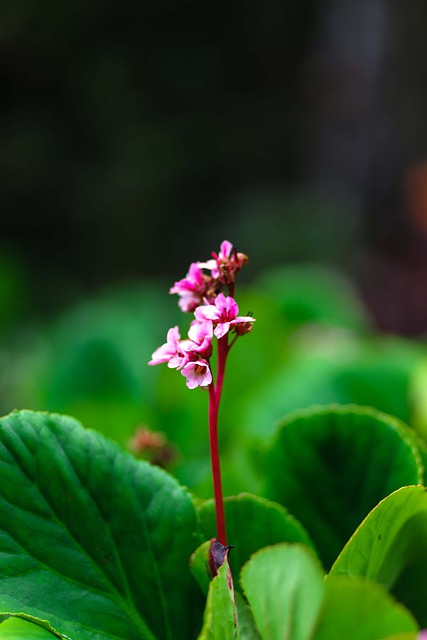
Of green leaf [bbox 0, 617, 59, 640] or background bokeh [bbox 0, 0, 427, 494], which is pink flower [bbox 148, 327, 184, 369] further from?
background bokeh [bbox 0, 0, 427, 494]

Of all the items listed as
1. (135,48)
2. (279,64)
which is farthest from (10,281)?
(279,64)

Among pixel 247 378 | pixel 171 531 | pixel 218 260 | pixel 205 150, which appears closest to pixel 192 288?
pixel 218 260

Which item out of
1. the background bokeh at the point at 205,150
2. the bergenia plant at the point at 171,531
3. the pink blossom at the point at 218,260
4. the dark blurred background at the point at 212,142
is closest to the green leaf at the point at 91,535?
the bergenia plant at the point at 171,531

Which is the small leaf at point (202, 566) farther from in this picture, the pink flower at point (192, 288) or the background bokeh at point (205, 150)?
the background bokeh at point (205, 150)

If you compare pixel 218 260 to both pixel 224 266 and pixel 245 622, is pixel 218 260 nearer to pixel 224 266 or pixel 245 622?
pixel 224 266

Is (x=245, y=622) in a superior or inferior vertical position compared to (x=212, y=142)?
inferior
